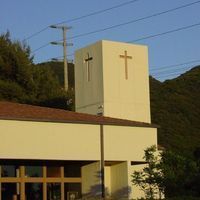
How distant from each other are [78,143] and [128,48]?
9.61 metres

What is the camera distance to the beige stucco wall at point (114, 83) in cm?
3616

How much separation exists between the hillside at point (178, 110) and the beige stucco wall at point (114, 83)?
17011 millimetres

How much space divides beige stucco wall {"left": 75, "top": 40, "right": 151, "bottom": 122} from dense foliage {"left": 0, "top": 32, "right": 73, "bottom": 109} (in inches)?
493

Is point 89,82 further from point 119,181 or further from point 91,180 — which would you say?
point 91,180

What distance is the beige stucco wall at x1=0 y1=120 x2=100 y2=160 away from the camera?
27531 mm

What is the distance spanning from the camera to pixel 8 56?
52688 millimetres

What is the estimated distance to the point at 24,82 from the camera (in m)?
52.2

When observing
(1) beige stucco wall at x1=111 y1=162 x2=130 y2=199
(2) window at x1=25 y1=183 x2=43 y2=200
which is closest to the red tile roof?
(1) beige stucco wall at x1=111 y1=162 x2=130 y2=199

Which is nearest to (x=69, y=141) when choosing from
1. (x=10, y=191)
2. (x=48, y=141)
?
(x=48, y=141)

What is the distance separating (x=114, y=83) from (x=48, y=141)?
889cm

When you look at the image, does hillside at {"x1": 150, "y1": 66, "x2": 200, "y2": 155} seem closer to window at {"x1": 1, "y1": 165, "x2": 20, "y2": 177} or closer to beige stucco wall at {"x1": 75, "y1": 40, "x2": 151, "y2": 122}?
beige stucco wall at {"x1": 75, "y1": 40, "x2": 151, "y2": 122}

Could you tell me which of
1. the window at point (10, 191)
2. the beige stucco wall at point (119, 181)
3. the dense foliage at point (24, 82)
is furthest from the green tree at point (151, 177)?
the dense foliage at point (24, 82)

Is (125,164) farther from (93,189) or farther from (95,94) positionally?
(95,94)

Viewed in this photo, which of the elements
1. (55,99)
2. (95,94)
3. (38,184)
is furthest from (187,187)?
(55,99)
